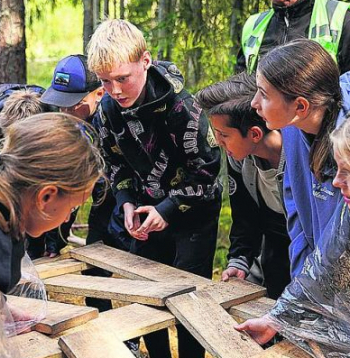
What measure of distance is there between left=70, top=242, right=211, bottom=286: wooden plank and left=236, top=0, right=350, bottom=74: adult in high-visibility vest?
3.74 ft

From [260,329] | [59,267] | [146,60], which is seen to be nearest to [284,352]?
[260,329]

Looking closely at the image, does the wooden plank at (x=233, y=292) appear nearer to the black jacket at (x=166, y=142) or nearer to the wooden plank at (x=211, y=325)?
the wooden plank at (x=211, y=325)

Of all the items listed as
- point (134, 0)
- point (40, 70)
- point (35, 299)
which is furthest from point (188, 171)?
point (40, 70)

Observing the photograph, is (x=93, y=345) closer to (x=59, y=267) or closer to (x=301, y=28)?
(x=59, y=267)

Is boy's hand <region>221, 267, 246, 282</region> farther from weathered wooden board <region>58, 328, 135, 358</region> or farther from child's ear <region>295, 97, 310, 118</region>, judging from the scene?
child's ear <region>295, 97, 310, 118</region>

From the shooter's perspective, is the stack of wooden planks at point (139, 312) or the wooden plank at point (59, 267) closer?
the stack of wooden planks at point (139, 312)

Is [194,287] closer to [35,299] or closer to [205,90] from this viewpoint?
[35,299]

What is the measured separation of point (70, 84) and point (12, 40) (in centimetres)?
180

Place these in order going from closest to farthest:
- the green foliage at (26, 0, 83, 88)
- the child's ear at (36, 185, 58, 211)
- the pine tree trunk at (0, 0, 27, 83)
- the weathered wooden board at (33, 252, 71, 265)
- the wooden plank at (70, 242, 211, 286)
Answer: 1. the child's ear at (36, 185, 58, 211)
2. the wooden plank at (70, 242, 211, 286)
3. the weathered wooden board at (33, 252, 71, 265)
4. the pine tree trunk at (0, 0, 27, 83)
5. the green foliage at (26, 0, 83, 88)

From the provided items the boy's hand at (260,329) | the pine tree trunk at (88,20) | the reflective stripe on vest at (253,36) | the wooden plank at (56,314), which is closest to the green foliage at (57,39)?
the pine tree trunk at (88,20)

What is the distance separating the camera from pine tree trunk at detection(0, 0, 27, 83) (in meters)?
5.00

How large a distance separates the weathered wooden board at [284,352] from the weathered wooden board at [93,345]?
46 cm

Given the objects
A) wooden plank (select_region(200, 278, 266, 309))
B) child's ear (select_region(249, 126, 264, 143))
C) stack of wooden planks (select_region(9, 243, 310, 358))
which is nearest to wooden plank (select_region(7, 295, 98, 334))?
stack of wooden planks (select_region(9, 243, 310, 358))

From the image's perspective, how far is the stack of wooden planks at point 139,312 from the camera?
225 cm
